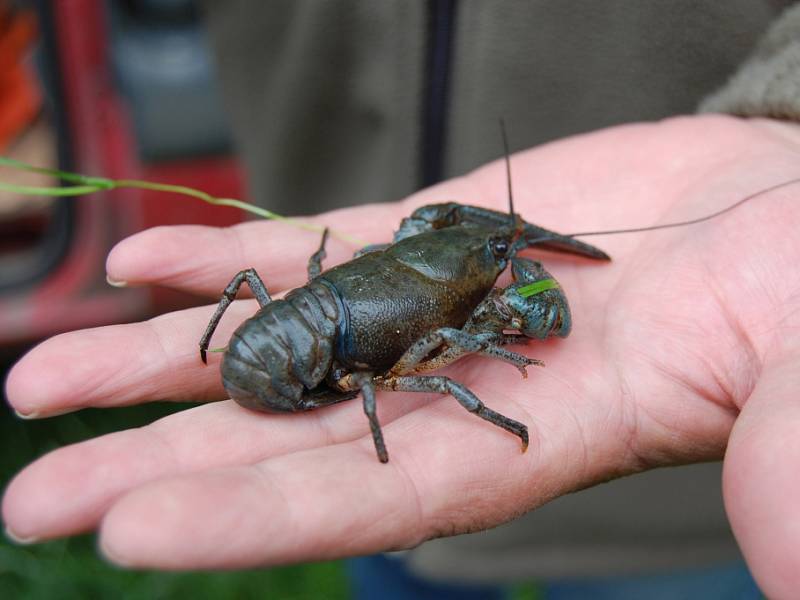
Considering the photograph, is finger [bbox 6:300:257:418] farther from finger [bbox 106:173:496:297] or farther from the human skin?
finger [bbox 106:173:496:297]

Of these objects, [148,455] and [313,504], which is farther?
[148,455]

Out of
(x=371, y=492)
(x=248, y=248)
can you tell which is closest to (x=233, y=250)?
(x=248, y=248)

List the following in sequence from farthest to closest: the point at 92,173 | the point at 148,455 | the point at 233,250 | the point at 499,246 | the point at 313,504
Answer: the point at 92,173 → the point at 499,246 → the point at 233,250 → the point at 148,455 → the point at 313,504


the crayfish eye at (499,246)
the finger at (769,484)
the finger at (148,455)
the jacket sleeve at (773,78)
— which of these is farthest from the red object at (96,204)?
the finger at (769,484)

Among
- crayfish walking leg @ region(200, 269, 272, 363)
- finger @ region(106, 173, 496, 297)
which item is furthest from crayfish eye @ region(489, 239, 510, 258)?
crayfish walking leg @ region(200, 269, 272, 363)

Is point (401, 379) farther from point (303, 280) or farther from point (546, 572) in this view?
point (546, 572)

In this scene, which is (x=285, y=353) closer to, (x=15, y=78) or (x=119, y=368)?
(x=119, y=368)

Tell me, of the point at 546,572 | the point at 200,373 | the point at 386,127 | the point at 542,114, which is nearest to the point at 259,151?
the point at 386,127
